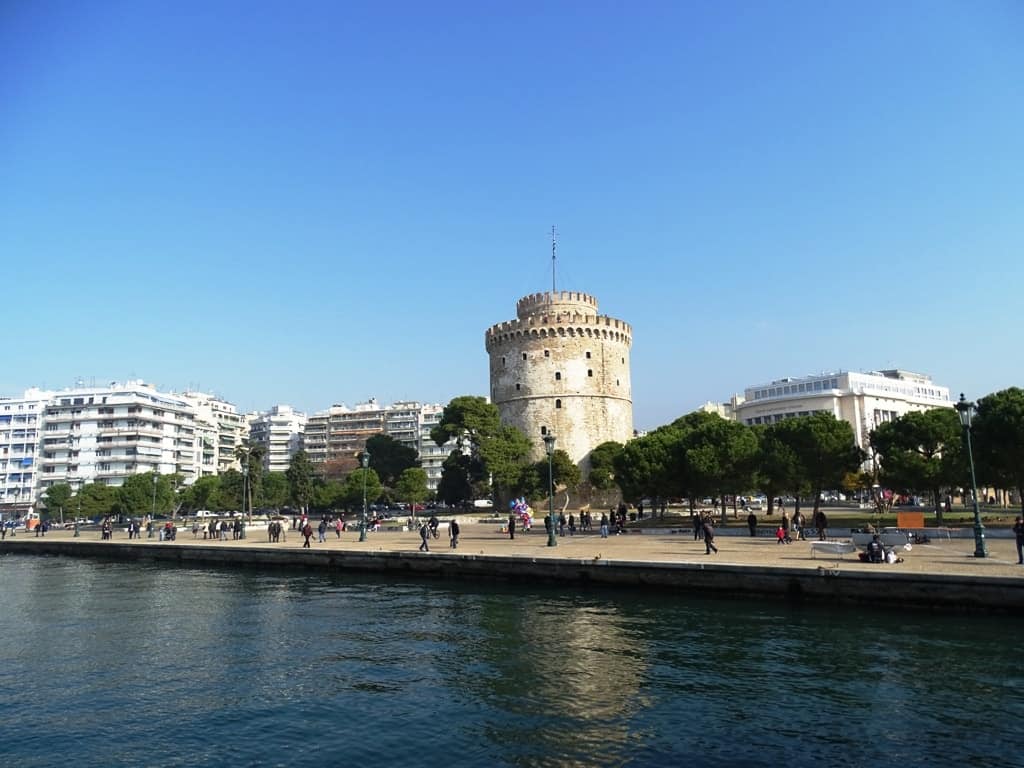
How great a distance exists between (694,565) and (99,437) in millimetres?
92068

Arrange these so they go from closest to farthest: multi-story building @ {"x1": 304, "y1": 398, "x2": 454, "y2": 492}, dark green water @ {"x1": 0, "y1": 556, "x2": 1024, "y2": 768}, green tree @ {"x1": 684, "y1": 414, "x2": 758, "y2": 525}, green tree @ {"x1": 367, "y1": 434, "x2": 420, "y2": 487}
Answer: dark green water @ {"x1": 0, "y1": 556, "x2": 1024, "y2": 768} < green tree @ {"x1": 684, "y1": 414, "x2": 758, "y2": 525} < green tree @ {"x1": 367, "y1": 434, "x2": 420, "y2": 487} < multi-story building @ {"x1": 304, "y1": 398, "x2": 454, "y2": 492}

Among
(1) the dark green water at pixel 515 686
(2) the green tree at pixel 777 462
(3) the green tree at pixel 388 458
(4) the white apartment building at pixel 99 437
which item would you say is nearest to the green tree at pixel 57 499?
(4) the white apartment building at pixel 99 437

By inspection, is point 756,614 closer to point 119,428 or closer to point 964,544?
point 964,544

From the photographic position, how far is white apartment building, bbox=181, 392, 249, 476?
111250 mm

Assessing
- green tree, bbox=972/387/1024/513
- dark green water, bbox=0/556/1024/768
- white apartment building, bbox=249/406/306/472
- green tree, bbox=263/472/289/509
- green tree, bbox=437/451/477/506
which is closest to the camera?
dark green water, bbox=0/556/1024/768

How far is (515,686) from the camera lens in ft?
40.0

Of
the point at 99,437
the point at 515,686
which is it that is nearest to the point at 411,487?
the point at 515,686

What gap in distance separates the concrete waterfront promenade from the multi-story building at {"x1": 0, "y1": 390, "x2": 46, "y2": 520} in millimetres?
71263

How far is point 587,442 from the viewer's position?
64438 mm

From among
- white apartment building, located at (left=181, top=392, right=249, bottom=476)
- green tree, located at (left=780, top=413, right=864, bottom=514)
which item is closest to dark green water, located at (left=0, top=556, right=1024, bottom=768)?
green tree, located at (left=780, top=413, right=864, bottom=514)

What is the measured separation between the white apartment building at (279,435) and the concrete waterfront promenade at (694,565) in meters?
106

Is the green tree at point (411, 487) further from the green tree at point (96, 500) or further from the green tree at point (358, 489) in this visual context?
the green tree at point (96, 500)

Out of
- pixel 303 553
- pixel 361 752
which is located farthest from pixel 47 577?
pixel 361 752

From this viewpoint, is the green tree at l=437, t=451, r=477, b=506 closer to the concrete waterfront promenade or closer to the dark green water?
the concrete waterfront promenade
